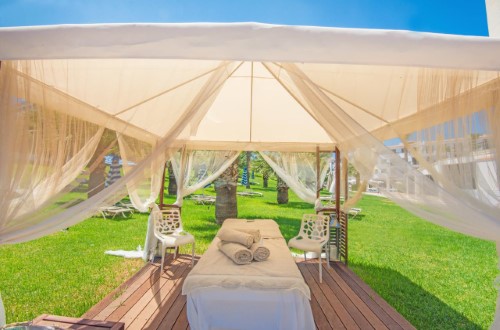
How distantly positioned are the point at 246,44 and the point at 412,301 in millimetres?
4040

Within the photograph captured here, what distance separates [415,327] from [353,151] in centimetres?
221

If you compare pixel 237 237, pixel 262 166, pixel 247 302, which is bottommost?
pixel 247 302

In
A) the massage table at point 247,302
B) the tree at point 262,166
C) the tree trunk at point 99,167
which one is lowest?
the massage table at point 247,302

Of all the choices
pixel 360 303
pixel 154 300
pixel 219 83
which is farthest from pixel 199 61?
pixel 360 303

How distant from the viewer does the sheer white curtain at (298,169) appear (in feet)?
22.3

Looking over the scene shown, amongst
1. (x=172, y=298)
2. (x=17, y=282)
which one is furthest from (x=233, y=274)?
(x=17, y=282)

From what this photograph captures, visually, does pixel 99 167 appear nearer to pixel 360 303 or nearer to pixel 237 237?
pixel 237 237

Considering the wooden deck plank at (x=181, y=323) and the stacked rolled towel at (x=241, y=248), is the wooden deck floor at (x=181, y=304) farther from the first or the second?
the stacked rolled towel at (x=241, y=248)

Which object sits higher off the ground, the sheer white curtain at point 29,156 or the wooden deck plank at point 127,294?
the sheer white curtain at point 29,156

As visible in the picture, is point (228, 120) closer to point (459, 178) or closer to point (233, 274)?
point (233, 274)

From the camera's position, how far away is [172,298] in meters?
3.68

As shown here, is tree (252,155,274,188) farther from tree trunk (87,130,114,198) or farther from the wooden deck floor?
tree trunk (87,130,114,198)

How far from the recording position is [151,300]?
3611 millimetres

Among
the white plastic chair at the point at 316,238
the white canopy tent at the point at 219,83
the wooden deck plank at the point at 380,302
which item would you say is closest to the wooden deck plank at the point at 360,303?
the wooden deck plank at the point at 380,302
